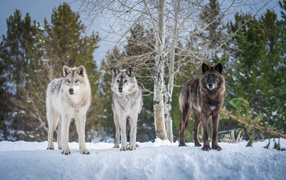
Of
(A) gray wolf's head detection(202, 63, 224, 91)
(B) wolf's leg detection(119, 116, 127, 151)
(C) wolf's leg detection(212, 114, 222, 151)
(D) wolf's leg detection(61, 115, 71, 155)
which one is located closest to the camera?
(A) gray wolf's head detection(202, 63, 224, 91)

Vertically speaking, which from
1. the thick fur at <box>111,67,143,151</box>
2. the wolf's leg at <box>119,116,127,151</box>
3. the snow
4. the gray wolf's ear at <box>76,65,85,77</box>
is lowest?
the snow

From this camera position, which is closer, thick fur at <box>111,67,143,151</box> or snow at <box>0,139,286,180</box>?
snow at <box>0,139,286,180</box>

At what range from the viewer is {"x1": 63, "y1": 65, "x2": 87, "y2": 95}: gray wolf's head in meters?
4.27

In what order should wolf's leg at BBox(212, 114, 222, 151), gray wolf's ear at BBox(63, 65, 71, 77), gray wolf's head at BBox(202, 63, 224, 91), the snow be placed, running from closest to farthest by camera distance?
the snow → gray wolf's head at BBox(202, 63, 224, 91) → wolf's leg at BBox(212, 114, 222, 151) → gray wolf's ear at BBox(63, 65, 71, 77)

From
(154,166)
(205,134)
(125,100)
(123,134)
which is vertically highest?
(125,100)

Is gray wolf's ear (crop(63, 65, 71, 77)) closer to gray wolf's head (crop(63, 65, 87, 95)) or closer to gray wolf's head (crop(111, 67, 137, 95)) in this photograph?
gray wolf's head (crop(63, 65, 87, 95))

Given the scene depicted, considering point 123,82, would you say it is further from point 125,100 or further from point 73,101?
point 73,101

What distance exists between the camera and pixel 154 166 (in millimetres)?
3590

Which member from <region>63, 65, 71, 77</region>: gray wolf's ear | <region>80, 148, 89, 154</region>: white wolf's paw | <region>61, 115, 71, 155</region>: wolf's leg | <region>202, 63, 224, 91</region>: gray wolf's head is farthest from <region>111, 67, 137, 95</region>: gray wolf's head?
<region>202, 63, 224, 91</region>: gray wolf's head

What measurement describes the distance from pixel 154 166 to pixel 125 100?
68.7 inches

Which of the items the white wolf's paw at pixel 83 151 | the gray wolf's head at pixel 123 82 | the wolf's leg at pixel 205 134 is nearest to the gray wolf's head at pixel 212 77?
the wolf's leg at pixel 205 134

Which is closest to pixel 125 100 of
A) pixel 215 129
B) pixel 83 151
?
pixel 83 151

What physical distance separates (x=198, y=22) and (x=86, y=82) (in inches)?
200

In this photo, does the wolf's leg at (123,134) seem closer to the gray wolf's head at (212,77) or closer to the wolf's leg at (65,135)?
the wolf's leg at (65,135)
